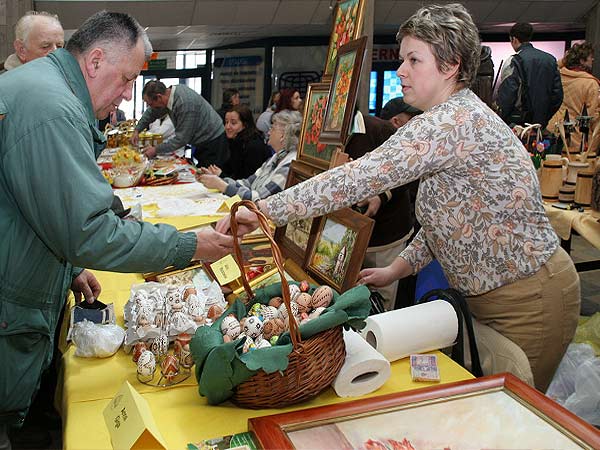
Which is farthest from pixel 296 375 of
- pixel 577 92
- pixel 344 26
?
pixel 577 92

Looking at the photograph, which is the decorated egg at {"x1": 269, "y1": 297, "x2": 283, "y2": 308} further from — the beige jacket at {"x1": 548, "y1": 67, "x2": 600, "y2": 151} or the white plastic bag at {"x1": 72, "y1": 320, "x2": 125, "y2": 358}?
the beige jacket at {"x1": 548, "y1": 67, "x2": 600, "y2": 151}

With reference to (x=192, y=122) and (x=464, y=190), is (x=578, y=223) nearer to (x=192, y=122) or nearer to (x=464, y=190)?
(x=464, y=190)

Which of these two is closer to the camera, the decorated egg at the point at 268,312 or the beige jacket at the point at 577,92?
the decorated egg at the point at 268,312

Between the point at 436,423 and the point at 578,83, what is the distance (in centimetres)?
560

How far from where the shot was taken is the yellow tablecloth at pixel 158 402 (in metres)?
1.34

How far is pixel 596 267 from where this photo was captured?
4949 mm

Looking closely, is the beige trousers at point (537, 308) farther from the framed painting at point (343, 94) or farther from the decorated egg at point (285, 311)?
the framed painting at point (343, 94)

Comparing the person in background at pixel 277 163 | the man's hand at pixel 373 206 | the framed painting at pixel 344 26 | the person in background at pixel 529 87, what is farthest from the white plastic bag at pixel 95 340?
the person in background at pixel 529 87

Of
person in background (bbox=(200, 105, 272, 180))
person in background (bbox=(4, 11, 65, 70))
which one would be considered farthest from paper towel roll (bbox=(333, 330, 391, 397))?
person in background (bbox=(200, 105, 272, 180))

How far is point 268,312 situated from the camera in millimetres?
1559

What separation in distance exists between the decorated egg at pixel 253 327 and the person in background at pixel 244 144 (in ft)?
16.0

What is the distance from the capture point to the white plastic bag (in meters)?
1.71

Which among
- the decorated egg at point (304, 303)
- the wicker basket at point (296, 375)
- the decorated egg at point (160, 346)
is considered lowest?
the decorated egg at point (160, 346)

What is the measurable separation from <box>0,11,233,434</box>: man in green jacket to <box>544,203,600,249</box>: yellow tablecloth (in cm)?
226
